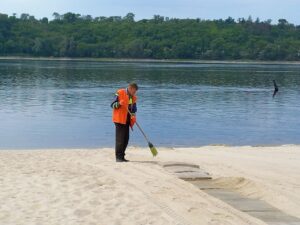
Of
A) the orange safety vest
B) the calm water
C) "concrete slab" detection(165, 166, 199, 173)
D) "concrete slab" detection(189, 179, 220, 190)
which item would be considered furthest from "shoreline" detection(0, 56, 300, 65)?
"concrete slab" detection(189, 179, 220, 190)

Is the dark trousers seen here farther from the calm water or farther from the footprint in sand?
the calm water

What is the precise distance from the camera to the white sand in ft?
25.8

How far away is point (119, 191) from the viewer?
8.96 metres

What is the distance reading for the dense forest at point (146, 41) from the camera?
152875 mm

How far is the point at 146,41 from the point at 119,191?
148752 millimetres

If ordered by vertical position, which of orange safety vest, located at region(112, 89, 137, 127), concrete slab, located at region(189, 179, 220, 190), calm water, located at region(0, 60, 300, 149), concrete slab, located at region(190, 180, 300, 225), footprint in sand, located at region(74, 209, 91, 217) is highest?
orange safety vest, located at region(112, 89, 137, 127)

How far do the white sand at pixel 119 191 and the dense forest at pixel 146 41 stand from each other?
459 feet

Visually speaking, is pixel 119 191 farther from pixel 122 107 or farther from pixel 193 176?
pixel 122 107

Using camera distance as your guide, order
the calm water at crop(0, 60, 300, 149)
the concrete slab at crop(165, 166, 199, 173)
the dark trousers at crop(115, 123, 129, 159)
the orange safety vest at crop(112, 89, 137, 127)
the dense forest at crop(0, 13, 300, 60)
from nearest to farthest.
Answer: the concrete slab at crop(165, 166, 199, 173)
the orange safety vest at crop(112, 89, 137, 127)
the dark trousers at crop(115, 123, 129, 159)
the calm water at crop(0, 60, 300, 149)
the dense forest at crop(0, 13, 300, 60)

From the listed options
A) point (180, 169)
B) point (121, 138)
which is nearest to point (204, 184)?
point (180, 169)

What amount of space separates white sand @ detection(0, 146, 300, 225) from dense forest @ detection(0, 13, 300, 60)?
Answer: 139863mm

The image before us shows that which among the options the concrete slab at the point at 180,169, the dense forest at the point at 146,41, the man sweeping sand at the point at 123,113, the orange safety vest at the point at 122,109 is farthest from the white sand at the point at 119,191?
the dense forest at the point at 146,41

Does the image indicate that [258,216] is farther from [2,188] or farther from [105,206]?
[2,188]

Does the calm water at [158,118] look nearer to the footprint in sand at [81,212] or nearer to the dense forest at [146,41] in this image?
the footprint in sand at [81,212]
